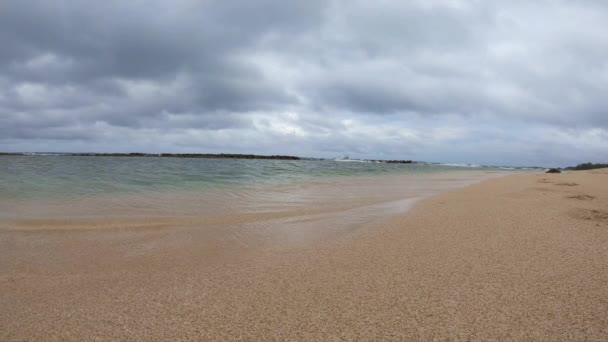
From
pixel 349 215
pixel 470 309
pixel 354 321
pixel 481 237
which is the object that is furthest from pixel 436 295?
pixel 349 215

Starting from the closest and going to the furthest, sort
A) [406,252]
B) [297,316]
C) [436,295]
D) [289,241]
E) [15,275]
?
[297,316]
[436,295]
[15,275]
[406,252]
[289,241]

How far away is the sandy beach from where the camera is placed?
2.22 meters

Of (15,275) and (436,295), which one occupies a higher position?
(436,295)

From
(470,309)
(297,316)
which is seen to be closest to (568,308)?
(470,309)

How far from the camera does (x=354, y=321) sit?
90.6 inches

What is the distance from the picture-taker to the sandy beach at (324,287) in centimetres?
222

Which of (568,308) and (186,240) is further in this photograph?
(186,240)

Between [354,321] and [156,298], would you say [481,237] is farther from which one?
[156,298]

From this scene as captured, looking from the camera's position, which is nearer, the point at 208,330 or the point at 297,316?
the point at 208,330

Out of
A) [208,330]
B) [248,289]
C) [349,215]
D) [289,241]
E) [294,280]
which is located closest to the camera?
[208,330]

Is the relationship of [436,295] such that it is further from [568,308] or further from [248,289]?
[248,289]

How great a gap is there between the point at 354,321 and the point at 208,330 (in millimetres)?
1031

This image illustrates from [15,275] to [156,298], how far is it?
192 cm

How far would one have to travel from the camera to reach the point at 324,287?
290 cm
